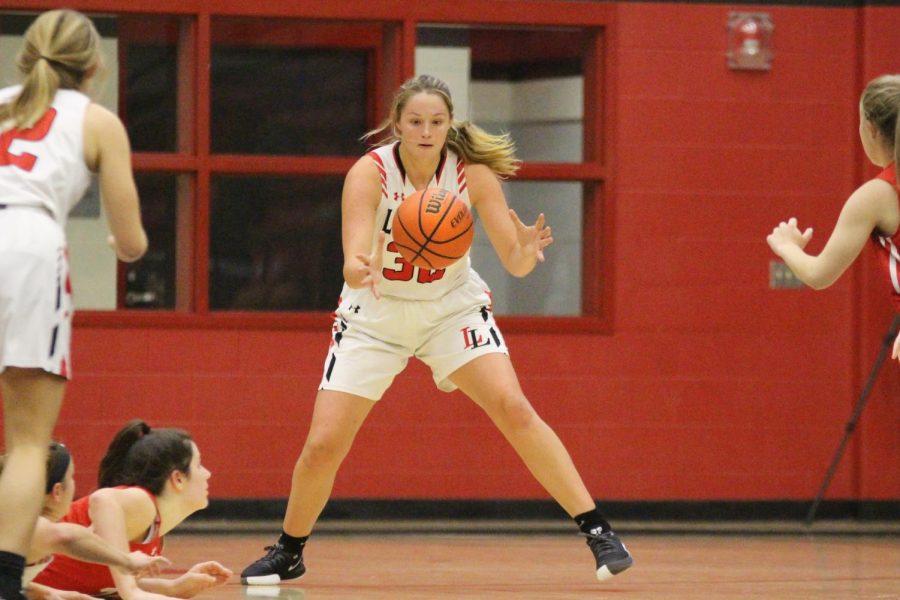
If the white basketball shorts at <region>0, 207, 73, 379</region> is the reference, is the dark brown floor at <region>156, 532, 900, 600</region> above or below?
below

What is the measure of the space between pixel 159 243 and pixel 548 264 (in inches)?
82.3

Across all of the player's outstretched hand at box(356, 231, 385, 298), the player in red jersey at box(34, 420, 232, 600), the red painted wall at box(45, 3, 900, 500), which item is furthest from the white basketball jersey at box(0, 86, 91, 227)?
the red painted wall at box(45, 3, 900, 500)

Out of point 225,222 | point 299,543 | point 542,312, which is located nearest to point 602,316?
point 542,312

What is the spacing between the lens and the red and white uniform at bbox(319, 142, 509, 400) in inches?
206

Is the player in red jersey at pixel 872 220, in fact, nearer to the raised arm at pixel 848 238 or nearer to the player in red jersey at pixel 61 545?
the raised arm at pixel 848 238

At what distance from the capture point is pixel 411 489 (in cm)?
826

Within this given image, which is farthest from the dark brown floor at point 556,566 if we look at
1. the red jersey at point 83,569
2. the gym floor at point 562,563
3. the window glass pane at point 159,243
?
the window glass pane at point 159,243

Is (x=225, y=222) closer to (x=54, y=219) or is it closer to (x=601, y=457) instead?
(x=601, y=457)

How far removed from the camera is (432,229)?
498cm

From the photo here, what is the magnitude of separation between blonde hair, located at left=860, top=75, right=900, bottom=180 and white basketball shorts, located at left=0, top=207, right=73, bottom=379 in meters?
2.19

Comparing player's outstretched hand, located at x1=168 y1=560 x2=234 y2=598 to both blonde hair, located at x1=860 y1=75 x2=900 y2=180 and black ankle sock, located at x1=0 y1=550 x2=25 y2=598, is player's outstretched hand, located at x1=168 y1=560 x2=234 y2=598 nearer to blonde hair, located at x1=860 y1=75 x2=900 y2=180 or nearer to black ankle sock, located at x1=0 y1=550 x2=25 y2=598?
black ankle sock, located at x1=0 y1=550 x2=25 y2=598

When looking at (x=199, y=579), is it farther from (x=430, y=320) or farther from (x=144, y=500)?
(x=430, y=320)

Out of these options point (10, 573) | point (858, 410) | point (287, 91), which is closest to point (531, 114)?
point (287, 91)

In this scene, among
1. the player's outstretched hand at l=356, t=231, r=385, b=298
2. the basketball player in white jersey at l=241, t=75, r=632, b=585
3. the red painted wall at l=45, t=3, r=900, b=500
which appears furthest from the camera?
the red painted wall at l=45, t=3, r=900, b=500
